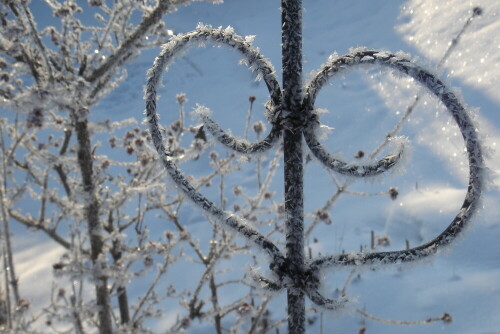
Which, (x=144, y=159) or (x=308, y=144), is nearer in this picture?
(x=308, y=144)

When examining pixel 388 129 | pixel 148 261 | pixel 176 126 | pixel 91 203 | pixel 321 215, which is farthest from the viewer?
pixel 388 129

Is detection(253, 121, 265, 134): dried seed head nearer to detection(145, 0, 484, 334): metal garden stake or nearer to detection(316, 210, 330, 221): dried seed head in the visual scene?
detection(316, 210, 330, 221): dried seed head


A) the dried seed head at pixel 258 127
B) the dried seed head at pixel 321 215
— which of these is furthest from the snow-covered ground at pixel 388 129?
the dried seed head at pixel 258 127

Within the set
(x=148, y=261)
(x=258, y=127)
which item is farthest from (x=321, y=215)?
(x=148, y=261)

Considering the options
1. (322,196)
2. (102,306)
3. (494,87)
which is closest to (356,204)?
(322,196)

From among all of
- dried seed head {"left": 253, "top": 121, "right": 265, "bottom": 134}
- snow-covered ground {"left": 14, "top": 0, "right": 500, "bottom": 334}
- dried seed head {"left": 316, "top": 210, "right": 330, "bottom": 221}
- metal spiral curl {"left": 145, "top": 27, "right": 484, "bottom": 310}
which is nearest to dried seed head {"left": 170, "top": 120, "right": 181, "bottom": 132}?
dried seed head {"left": 253, "top": 121, "right": 265, "bottom": 134}

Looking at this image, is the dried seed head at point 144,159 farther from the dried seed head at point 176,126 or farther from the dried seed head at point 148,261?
the dried seed head at point 148,261

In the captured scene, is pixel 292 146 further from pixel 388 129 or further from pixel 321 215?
pixel 388 129
